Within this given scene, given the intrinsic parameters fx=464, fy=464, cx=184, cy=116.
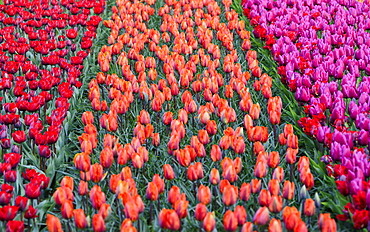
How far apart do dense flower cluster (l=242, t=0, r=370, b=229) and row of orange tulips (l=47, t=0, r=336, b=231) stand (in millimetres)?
263

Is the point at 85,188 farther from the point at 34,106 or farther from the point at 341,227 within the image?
the point at 341,227

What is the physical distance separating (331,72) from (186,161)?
2.28m

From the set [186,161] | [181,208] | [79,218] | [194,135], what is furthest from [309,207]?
[194,135]

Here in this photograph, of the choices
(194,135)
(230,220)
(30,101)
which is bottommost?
(194,135)

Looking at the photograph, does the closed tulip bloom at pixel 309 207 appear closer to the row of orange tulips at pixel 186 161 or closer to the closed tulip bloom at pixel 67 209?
the row of orange tulips at pixel 186 161

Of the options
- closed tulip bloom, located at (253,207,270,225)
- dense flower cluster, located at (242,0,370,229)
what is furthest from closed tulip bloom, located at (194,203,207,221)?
dense flower cluster, located at (242,0,370,229)

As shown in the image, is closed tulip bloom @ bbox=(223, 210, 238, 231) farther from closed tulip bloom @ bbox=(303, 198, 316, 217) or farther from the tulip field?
closed tulip bloom @ bbox=(303, 198, 316, 217)

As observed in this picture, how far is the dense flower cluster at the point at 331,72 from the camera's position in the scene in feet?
10.3

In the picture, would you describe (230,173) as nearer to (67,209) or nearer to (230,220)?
(230,220)

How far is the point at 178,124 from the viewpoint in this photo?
3748mm

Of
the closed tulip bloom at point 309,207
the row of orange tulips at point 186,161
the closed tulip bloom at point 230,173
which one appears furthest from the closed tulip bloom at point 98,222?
the closed tulip bloom at point 309,207

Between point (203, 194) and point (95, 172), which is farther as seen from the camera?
point (95, 172)

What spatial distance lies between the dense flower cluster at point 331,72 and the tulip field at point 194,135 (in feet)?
0.05

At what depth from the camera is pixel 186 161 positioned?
3.25m
